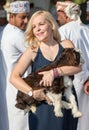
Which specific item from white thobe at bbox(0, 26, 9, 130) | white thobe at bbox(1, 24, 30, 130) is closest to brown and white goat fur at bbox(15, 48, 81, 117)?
white thobe at bbox(1, 24, 30, 130)

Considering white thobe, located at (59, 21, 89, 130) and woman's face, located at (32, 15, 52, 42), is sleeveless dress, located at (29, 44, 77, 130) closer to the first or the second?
woman's face, located at (32, 15, 52, 42)

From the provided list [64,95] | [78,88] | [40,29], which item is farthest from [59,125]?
[78,88]

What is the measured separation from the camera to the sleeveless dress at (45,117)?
141 inches

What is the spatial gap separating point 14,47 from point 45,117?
1.12m

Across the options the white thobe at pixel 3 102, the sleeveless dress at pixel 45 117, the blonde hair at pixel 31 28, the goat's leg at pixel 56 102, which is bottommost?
the white thobe at pixel 3 102

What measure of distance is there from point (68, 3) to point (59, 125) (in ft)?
5.52

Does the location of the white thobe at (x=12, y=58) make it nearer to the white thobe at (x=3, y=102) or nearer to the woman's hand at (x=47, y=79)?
the white thobe at (x=3, y=102)

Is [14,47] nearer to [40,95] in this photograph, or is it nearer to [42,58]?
[42,58]

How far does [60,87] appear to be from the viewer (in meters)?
3.45

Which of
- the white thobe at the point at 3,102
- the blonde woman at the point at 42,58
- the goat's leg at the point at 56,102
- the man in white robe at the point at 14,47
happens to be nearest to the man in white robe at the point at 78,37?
the man in white robe at the point at 14,47

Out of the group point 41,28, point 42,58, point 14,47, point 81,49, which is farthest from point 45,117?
point 81,49

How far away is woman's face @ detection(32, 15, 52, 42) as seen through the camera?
3484 millimetres

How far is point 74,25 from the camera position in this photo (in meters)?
4.76

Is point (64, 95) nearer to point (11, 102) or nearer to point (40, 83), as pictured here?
point (40, 83)
